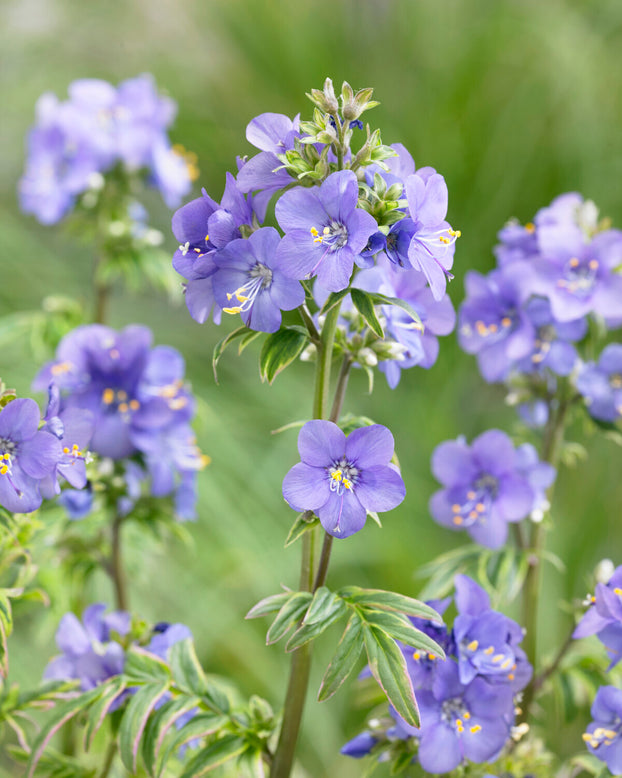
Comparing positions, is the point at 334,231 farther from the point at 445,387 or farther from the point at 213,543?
the point at 445,387

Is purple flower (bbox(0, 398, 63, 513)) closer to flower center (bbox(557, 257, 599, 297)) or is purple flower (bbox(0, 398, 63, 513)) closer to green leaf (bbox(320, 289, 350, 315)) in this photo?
green leaf (bbox(320, 289, 350, 315))

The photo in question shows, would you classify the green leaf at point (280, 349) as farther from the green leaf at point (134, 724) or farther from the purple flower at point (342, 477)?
the green leaf at point (134, 724)

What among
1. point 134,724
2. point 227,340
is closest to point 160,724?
point 134,724

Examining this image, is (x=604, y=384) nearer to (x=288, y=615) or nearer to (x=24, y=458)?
(x=288, y=615)

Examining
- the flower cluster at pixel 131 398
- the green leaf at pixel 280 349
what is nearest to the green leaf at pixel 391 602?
the green leaf at pixel 280 349

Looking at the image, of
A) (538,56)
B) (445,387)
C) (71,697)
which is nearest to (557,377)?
(71,697)
